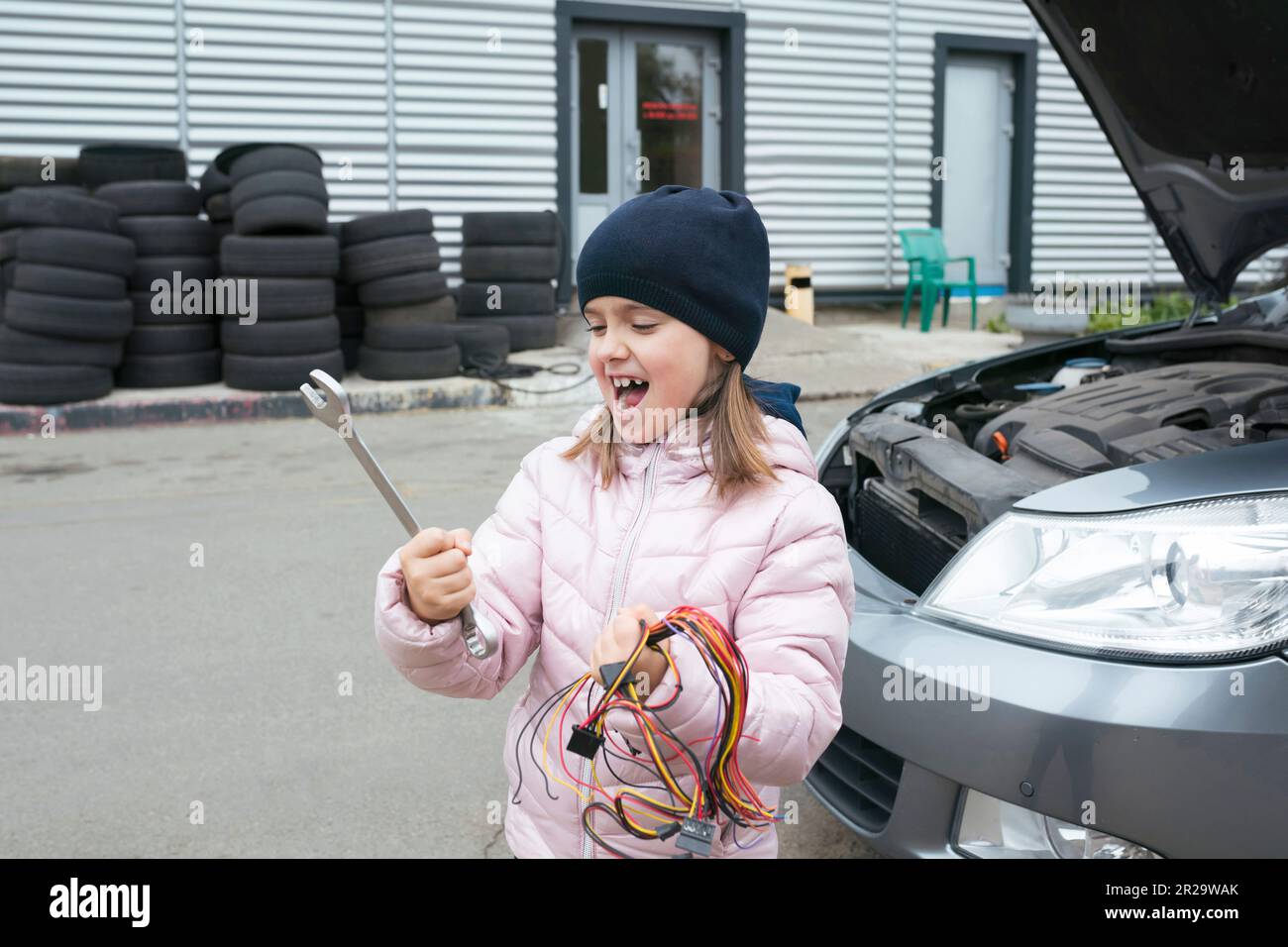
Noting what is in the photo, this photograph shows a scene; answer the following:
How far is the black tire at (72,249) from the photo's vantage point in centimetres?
862

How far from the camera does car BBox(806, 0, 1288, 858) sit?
1.93m

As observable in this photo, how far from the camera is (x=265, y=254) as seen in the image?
9.25 m

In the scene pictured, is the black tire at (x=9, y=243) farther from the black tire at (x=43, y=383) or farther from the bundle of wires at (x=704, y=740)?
the bundle of wires at (x=704, y=740)

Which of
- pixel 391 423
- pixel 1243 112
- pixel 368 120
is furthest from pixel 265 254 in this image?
pixel 1243 112

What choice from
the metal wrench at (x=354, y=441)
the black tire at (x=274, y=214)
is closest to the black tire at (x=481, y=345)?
the black tire at (x=274, y=214)

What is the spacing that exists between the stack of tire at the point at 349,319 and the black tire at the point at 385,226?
7.0 inches

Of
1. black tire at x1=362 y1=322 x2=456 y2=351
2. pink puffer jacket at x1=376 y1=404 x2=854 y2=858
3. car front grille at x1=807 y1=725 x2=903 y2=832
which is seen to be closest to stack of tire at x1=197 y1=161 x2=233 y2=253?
black tire at x1=362 y1=322 x2=456 y2=351

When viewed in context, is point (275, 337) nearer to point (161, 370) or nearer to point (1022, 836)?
point (161, 370)

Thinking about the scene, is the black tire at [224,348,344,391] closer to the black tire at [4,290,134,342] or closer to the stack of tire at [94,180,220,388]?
the stack of tire at [94,180,220,388]

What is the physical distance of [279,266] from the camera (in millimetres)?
9305

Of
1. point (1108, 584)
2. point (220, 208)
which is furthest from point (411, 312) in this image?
point (1108, 584)

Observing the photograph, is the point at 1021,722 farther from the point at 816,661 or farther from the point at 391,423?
the point at 391,423

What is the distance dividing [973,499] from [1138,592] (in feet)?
1.70

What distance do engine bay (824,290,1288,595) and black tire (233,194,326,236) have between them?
659 centimetres
